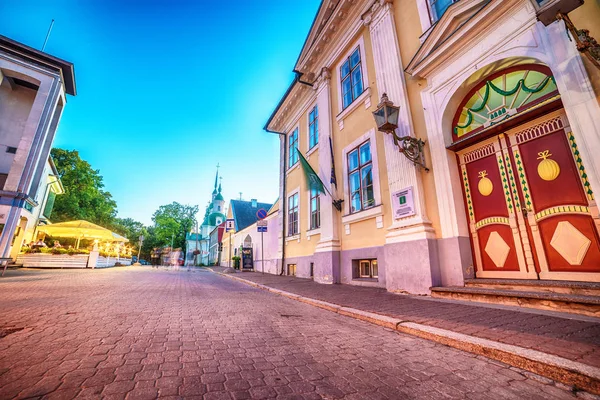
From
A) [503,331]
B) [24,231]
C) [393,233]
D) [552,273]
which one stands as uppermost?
[24,231]

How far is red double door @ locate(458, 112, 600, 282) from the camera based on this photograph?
3.95m

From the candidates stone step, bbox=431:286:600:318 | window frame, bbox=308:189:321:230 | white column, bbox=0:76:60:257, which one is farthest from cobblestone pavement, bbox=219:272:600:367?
white column, bbox=0:76:60:257

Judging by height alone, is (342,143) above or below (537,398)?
above

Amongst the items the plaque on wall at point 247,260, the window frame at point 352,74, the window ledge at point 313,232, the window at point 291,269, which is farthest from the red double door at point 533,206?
the plaque on wall at point 247,260

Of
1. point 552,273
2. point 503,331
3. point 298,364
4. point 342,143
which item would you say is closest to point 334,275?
point 342,143

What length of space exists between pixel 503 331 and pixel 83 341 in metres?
4.36

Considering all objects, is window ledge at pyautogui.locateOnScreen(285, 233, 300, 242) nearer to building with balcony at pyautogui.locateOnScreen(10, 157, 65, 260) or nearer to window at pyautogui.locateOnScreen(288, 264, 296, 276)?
window at pyautogui.locateOnScreen(288, 264, 296, 276)

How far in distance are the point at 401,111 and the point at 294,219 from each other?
756cm

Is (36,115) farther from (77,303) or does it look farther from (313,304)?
(313,304)

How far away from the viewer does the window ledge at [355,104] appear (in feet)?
26.5

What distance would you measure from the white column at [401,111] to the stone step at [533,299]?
4.35ft

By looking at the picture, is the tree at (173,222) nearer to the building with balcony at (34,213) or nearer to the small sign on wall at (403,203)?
the building with balcony at (34,213)

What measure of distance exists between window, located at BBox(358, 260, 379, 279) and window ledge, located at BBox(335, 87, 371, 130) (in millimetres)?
4876

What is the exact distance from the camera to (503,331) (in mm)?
2693
